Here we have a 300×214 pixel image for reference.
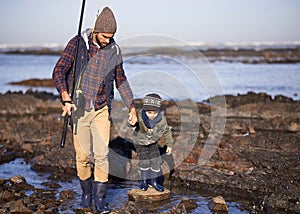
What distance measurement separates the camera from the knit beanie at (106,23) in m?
4.84

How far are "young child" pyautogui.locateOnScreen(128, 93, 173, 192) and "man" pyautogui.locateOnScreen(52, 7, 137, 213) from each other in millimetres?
655

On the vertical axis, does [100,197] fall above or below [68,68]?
below

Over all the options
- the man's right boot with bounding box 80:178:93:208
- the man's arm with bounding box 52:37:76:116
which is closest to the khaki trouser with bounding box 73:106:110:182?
the man's right boot with bounding box 80:178:93:208

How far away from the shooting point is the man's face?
4934 millimetres

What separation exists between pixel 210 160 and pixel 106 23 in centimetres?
362

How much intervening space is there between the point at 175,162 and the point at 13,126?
5.26 m

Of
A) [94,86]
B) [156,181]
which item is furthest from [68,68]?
[156,181]

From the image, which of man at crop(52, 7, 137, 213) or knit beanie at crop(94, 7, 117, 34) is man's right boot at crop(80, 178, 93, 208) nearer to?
man at crop(52, 7, 137, 213)

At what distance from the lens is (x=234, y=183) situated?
662cm

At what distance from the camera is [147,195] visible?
20.0 ft

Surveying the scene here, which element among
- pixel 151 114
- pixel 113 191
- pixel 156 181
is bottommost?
pixel 113 191

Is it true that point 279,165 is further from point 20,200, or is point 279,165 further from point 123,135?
point 20,200

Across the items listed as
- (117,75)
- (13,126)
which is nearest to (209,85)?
(13,126)

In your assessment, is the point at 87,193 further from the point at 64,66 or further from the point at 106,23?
the point at 106,23
